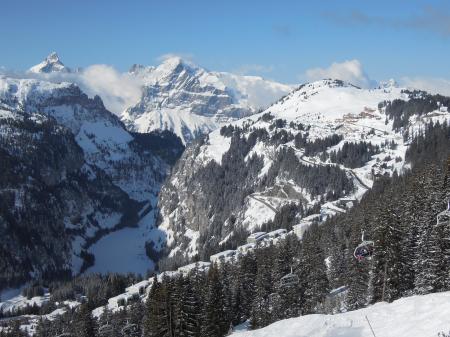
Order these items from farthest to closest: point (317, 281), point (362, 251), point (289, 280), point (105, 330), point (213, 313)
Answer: point (105, 330) < point (317, 281) < point (289, 280) < point (213, 313) < point (362, 251)

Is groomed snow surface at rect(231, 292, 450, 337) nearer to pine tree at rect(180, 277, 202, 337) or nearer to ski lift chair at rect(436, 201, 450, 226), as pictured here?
ski lift chair at rect(436, 201, 450, 226)

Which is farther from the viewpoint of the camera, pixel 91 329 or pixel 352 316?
pixel 91 329

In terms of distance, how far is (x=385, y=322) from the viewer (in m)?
42.6

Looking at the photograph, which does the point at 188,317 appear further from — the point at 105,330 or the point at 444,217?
the point at 105,330

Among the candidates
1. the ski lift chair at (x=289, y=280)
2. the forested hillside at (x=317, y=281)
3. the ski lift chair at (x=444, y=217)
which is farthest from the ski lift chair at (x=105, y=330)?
the ski lift chair at (x=444, y=217)

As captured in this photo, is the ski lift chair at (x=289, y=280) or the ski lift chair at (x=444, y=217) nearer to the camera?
the ski lift chair at (x=444, y=217)

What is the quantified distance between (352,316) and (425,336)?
11.8 m

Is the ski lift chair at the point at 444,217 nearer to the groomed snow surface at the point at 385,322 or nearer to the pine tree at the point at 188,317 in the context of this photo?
the groomed snow surface at the point at 385,322

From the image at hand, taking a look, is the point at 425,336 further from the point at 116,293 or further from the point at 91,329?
the point at 116,293

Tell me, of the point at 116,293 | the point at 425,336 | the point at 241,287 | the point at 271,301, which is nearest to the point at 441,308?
the point at 425,336

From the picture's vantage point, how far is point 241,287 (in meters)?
109

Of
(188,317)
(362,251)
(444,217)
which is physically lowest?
(188,317)

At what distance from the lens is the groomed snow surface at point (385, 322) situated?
1497 inches

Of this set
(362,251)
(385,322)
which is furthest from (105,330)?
(385,322)
